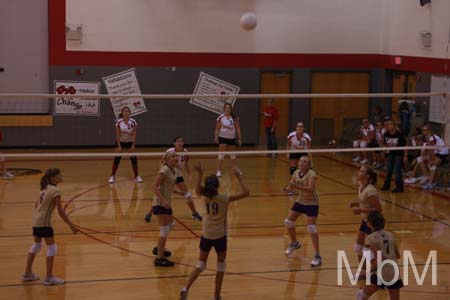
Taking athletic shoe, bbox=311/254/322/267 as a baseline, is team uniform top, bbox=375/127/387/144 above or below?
above

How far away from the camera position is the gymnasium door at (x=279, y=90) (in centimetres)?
2386

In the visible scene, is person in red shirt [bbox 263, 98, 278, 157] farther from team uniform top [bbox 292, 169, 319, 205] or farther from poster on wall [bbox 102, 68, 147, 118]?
team uniform top [bbox 292, 169, 319, 205]

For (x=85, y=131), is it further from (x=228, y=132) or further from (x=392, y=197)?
(x=392, y=197)

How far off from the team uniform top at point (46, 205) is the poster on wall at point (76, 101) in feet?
39.8

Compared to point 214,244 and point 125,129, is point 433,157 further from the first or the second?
point 214,244

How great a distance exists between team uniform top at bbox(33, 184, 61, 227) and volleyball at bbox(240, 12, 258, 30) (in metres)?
12.3

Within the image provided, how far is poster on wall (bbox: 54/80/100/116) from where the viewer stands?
22.2 m

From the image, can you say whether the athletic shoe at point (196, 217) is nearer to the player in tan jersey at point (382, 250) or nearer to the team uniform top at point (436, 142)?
the player in tan jersey at point (382, 250)

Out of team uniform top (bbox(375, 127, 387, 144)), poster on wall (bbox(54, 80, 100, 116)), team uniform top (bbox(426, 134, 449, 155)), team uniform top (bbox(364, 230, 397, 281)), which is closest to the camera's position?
team uniform top (bbox(364, 230, 397, 281))

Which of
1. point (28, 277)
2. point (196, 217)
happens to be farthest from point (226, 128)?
point (28, 277)

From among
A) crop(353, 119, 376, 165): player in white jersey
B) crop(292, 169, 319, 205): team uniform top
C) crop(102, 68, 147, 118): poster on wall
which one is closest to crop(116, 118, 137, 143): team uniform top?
crop(102, 68, 147, 118): poster on wall

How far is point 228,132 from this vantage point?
61.1 feet

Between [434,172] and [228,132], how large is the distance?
5.11 meters

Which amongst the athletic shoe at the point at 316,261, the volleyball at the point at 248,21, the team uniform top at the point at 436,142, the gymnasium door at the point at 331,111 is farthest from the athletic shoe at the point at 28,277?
the gymnasium door at the point at 331,111
